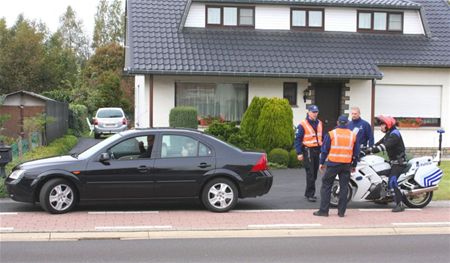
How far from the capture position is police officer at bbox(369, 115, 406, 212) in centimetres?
1005

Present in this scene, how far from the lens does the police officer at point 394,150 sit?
10055 millimetres

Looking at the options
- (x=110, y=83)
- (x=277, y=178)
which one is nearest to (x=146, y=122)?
(x=277, y=178)

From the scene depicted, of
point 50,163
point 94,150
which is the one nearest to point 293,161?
point 94,150

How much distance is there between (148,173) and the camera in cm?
962

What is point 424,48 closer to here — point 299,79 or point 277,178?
point 299,79

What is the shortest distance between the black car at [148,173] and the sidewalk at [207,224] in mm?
297

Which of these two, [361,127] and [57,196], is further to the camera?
[361,127]

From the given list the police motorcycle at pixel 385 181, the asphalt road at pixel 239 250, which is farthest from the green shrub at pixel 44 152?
the police motorcycle at pixel 385 181

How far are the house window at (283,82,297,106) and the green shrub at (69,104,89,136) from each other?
1206cm

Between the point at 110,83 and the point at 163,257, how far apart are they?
39617 mm

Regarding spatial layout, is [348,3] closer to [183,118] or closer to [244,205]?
[183,118]

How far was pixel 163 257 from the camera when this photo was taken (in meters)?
6.94

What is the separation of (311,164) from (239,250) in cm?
402

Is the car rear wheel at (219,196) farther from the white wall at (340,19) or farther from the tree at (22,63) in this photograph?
the tree at (22,63)
